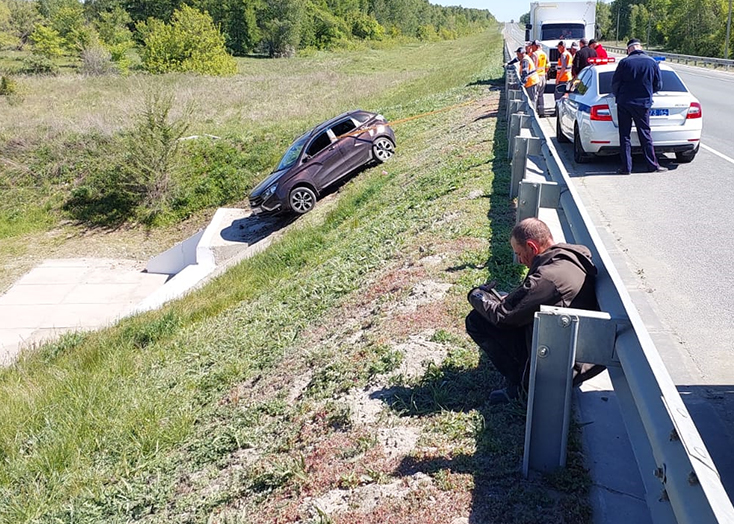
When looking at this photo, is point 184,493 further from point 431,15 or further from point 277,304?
point 431,15

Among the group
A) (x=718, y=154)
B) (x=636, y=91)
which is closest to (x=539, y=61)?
(x=718, y=154)

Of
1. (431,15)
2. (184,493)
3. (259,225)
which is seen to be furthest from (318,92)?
(431,15)

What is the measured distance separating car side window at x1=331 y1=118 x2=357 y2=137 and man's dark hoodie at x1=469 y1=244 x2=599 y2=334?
1333cm

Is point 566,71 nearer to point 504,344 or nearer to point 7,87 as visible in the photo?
point 504,344

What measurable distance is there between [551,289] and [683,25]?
3194 inches

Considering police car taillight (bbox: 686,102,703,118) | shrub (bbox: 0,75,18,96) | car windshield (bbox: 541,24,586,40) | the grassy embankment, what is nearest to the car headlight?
the grassy embankment

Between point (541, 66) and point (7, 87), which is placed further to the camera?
point (7, 87)

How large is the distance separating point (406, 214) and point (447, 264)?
3505mm

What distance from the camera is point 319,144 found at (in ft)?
54.1

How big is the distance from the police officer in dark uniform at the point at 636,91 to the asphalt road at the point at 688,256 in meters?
0.73

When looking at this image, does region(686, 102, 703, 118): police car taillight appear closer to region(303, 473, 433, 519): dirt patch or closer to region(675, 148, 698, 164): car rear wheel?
region(675, 148, 698, 164): car rear wheel

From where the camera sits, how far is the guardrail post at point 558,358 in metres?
2.97

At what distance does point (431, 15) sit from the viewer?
15562 centimetres

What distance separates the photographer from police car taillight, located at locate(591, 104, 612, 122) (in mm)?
10734
